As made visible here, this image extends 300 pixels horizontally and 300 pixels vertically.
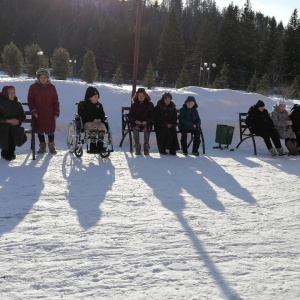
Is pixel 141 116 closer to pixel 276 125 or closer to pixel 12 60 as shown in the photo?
pixel 276 125

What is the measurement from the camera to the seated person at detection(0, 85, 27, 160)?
21.7 feet

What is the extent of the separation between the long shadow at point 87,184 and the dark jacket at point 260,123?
10.7 ft

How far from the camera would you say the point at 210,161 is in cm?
755

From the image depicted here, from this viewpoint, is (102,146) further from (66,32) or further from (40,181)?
(66,32)

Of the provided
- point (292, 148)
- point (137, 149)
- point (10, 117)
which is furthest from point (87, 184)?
point (292, 148)

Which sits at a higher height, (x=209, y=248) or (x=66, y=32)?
(x=66, y=32)

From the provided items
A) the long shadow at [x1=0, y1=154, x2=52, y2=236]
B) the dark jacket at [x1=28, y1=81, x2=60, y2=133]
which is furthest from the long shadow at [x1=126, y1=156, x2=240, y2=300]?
the dark jacket at [x1=28, y1=81, x2=60, y2=133]

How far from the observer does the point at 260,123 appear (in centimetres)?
868

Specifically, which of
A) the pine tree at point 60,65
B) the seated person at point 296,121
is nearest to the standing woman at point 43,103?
the seated person at point 296,121

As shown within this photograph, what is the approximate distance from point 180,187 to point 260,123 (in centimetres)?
388

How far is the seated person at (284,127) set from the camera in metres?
8.44

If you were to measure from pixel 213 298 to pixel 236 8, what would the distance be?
52719 mm

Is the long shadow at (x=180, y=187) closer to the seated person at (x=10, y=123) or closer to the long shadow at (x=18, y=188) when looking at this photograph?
the long shadow at (x=18, y=188)

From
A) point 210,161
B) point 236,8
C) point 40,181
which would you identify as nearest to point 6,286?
point 40,181
